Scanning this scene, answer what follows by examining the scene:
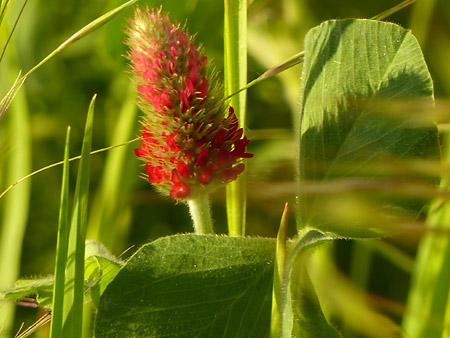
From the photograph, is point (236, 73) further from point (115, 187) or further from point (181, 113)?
point (115, 187)

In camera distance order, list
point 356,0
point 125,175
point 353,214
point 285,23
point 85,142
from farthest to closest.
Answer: point 356,0 → point 285,23 → point 125,175 → point 85,142 → point 353,214

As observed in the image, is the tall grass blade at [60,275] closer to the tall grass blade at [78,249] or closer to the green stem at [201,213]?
the tall grass blade at [78,249]

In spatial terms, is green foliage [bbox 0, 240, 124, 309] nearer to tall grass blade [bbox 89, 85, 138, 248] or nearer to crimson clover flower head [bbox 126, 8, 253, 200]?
crimson clover flower head [bbox 126, 8, 253, 200]

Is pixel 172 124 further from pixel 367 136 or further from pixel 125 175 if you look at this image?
pixel 125 175

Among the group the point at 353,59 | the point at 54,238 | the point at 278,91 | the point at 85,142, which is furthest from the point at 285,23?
the point at 85,142

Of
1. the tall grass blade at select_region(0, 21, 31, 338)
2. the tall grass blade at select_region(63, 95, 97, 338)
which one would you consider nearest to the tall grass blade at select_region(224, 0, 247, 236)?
the tall grass blade at select_region(63, 95, 97, 338)

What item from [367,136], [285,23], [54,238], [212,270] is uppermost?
[285,23]

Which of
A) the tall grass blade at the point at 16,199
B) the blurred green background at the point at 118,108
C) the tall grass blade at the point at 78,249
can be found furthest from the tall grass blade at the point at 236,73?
the tall grass blade at the point at 16,199
